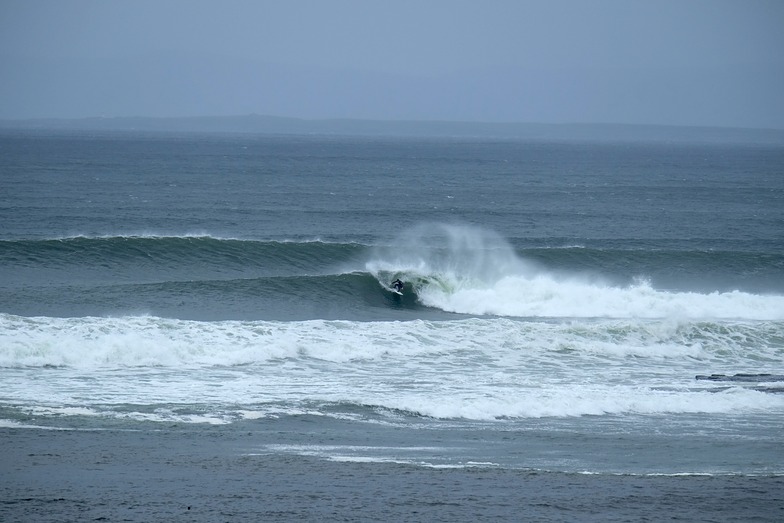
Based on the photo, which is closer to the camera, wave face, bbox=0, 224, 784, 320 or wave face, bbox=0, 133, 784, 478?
wave face, bbox=0, 133, 784, 478

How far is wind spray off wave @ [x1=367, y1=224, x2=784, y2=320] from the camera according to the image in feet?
91.1

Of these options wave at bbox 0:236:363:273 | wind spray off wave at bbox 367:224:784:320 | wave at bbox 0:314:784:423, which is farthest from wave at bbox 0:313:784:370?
wave at bbox 0:236:363:273

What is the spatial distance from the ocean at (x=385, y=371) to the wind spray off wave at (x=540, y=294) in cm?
10

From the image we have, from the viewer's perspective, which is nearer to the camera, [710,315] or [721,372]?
A: [721,372]

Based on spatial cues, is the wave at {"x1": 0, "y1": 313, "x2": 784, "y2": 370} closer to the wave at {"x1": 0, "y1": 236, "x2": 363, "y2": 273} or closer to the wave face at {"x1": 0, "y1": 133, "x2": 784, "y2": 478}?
the wave face at {"x1": 0, "y1": 133, "x2": 784, "y2": 478}

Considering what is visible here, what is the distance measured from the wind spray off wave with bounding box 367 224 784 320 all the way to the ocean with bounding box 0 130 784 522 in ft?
0.33

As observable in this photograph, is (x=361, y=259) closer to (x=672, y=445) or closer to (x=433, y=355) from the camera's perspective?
(x=433, y=355)

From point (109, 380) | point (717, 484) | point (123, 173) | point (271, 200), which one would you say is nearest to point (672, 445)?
point (717, 484)

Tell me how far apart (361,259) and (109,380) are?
697 inches

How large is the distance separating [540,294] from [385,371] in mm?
11296

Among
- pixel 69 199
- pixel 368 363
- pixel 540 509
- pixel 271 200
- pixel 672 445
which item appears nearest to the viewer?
pixel 540 509

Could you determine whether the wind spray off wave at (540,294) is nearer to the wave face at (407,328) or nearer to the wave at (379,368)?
the wave face at (407,328)

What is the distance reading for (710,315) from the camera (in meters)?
27.2

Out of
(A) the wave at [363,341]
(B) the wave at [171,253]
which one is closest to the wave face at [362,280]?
(B) the wave at [171,253]
